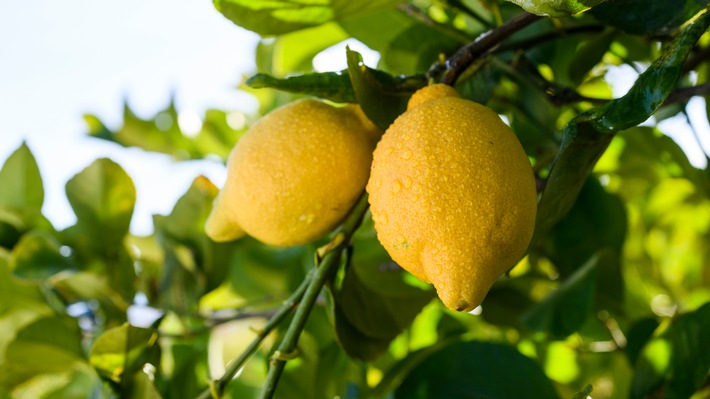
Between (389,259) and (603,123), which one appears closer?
(603,123)

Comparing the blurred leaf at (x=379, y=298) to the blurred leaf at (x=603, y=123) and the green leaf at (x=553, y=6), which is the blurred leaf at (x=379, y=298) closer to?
the blurred leaf at (x=603, y=123)

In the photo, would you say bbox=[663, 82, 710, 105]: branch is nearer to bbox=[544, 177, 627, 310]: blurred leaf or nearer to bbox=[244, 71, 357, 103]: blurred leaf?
bbox=[544, 177, 627, 310]: blurred leaf

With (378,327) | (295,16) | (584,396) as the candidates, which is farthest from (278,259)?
(584,396)

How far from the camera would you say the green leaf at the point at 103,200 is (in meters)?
0.97

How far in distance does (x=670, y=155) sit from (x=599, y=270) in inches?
8.5

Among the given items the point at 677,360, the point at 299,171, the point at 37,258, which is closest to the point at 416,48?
the point at 299,171

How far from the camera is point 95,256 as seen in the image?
1.03 metres

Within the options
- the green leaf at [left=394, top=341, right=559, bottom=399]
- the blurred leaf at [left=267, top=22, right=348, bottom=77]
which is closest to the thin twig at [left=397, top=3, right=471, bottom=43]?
the blurred leaf at [left=267, top=22, right=348, bottom=77]

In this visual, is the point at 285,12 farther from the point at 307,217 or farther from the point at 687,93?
the point at 687,93

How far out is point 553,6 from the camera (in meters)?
0.43

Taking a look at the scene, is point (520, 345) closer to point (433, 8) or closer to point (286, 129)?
point (433, 8)

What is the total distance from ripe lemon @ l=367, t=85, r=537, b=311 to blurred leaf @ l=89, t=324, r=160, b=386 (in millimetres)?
333

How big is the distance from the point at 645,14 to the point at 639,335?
19.2 inches

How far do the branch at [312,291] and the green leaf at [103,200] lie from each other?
454 millimetres
